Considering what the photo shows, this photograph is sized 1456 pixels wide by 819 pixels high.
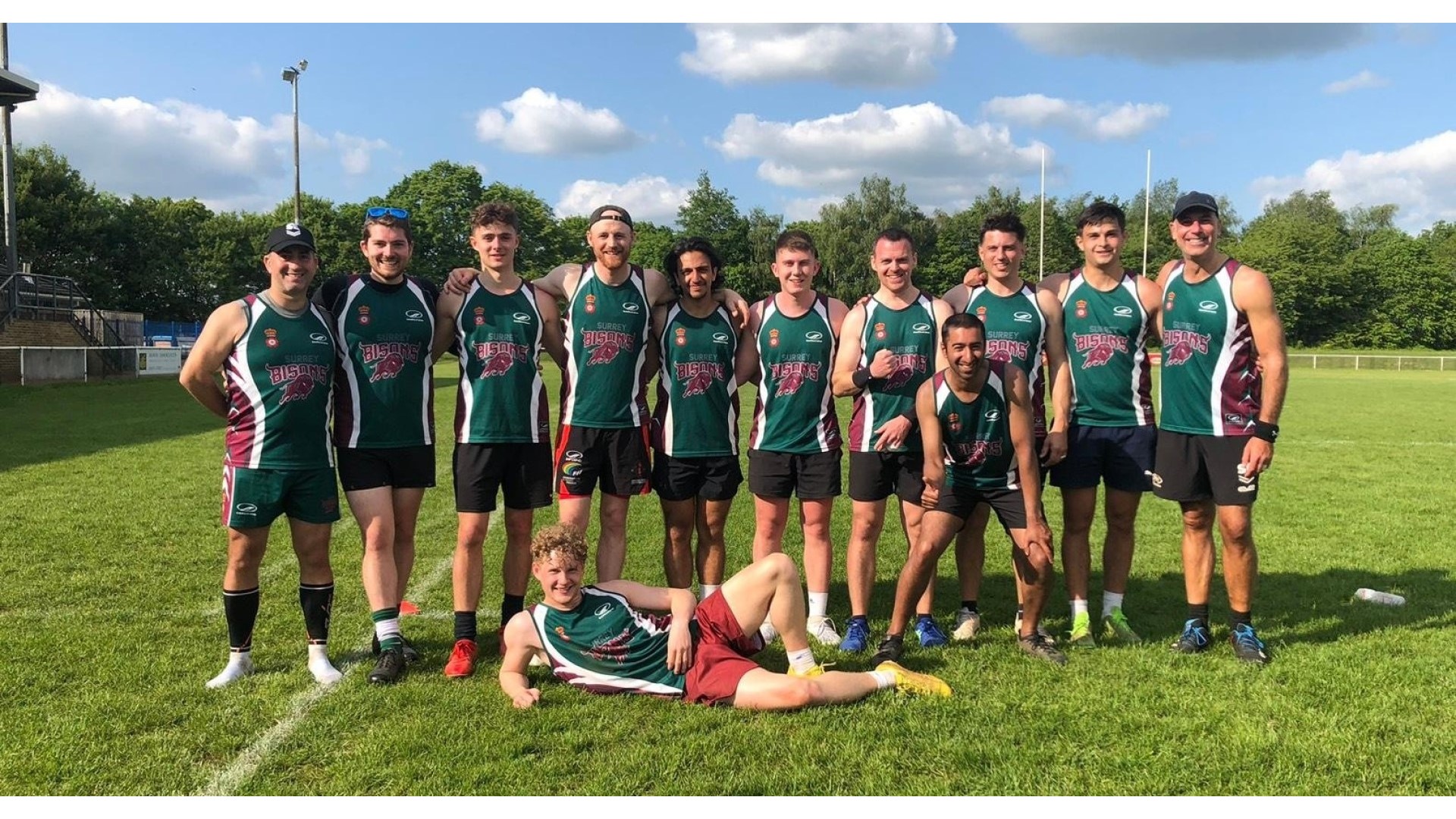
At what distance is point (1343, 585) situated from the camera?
19.8ft

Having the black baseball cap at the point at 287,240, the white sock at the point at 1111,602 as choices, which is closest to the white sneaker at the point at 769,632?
the white sock at the point at 1111,602

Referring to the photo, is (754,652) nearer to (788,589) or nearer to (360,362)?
(788,589)

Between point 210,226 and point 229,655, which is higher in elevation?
point 210,226

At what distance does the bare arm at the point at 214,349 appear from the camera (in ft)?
13.4

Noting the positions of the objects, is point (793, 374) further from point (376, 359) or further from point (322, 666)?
point (322, 666)

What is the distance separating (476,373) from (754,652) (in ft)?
6.36

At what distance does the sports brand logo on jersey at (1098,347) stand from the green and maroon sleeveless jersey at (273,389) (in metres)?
3.87

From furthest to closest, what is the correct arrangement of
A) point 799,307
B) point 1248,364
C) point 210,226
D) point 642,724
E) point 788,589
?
point 210,226 < point 799,307 < point 1248,364 < point 788,589 < point 642,724

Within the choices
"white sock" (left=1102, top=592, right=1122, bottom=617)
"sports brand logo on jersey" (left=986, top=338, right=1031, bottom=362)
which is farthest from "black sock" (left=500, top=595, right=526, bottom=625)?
"white sock" (left=1102, top=592, right=1122, bottom=617)

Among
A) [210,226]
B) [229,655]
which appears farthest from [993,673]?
[210,226]

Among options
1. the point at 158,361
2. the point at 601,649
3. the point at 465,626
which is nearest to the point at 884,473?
the point at 601,649

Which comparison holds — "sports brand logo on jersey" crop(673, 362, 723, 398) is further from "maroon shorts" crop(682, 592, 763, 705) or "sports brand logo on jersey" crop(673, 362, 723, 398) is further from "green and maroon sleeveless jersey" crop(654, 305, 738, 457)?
"maroon shorts" crop(682, 592, 763, 705)

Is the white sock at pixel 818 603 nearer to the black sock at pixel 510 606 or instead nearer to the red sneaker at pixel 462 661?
the black sock at pixel 510 606

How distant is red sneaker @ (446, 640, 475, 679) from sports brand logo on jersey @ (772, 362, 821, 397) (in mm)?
2044
